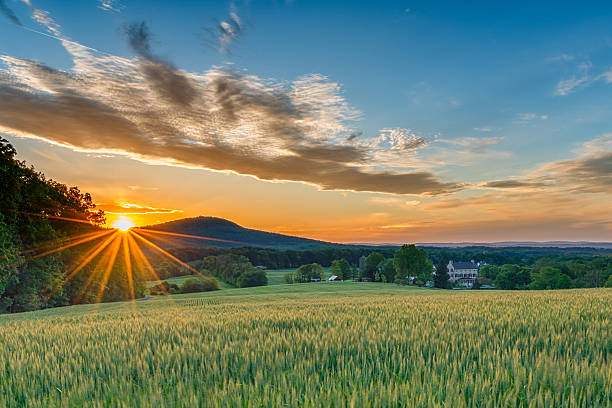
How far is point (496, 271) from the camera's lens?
12638 centimetres

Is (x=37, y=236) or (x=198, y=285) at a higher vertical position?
(x=37, y=236)

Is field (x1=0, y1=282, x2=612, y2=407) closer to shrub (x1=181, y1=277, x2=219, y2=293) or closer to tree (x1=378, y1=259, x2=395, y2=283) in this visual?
shrub (x1=181, y1=277, x2=219, y2=293)

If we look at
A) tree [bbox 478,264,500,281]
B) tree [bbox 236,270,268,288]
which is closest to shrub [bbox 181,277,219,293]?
tree [bbox 236,270,268,288]

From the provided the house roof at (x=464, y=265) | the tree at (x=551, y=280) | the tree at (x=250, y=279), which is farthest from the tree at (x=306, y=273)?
the house roof at (x=464, y=265)

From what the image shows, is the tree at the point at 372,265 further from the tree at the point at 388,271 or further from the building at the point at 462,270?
the building at the point at 462,270

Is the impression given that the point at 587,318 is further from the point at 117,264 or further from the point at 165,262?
the point at 165,262

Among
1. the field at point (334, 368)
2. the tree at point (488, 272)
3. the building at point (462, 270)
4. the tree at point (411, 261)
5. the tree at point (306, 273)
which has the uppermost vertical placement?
the field at point (334, 368)

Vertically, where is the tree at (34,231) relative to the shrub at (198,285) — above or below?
above

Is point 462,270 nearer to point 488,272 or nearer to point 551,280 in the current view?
point 488,272

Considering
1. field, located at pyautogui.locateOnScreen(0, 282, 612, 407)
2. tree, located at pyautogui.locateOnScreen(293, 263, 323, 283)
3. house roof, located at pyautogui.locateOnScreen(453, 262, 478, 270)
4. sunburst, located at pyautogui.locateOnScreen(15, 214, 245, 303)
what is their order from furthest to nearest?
1. house roof, located at pyautogui.locateOnScreen(453, 262, 478, 270)
2. tree, located at pyautogui.locateOnScreen(293, 263, 323, 283)
3. sunburst, located at pyautogui.locateOnScreen(15, 214, 245, 303)
4. field, located at pyautogui.locateOnScreen(0, 282, 612, 407)

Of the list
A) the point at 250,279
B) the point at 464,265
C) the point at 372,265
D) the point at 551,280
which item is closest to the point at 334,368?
the point at 250,279

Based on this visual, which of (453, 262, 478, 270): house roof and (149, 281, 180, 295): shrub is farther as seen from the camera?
(453, 262, 478, 270): house roof

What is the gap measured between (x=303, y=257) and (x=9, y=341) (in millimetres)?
131150

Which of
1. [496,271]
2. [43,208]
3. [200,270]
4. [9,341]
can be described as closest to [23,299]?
[43,208]
